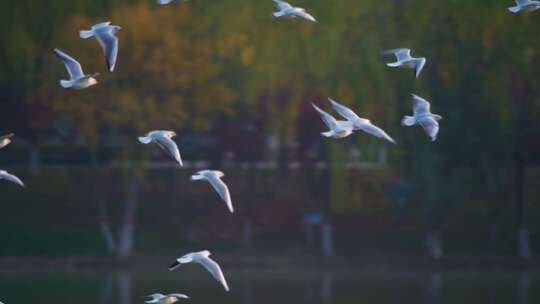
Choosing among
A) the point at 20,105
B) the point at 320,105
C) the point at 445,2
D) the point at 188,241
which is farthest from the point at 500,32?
the point at 20,105

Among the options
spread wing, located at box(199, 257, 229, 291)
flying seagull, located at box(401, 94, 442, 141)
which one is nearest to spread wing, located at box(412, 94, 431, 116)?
flying seagull, located at box(401, 94, 442, 141)

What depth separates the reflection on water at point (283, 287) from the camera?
23.8m

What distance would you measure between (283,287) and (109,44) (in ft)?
41.8

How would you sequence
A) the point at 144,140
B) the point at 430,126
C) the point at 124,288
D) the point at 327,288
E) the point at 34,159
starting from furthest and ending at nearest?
the point at 34,159 < the point at 327,288 < the point at 124,288 < the point at 430,126 < the point at 144,140

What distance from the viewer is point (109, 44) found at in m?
13.6

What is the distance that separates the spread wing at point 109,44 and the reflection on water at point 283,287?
10242 millimetres

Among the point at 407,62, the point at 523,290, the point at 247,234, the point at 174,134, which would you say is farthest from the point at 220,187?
Answer: the point at 247,234

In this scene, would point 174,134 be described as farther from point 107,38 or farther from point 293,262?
point 293,262

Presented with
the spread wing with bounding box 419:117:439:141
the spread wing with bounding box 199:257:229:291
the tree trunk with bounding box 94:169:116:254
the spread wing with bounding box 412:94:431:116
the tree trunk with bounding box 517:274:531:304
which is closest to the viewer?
the spread wing with bounding box 419:117:439:141

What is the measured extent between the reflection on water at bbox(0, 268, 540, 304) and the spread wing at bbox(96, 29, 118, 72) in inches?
403

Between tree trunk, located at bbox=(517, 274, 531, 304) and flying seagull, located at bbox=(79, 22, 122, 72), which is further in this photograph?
tree trunk, located at bbox=(517, 274, 531, 304)

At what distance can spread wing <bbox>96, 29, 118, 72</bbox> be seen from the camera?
1328 centimetres

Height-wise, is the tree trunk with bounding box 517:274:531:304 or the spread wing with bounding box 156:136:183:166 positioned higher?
the spread wing with bounding box 156:136:183:166

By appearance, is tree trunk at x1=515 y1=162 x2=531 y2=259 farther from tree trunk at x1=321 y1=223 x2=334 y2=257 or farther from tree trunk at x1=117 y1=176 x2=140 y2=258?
tree trunk at x1=117 y1=176 x2=140 y2=258
